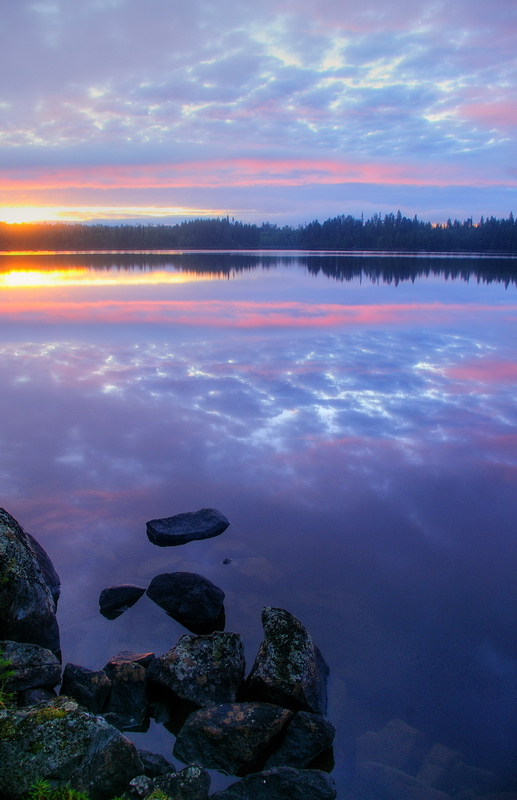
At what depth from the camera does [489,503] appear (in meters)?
8.95

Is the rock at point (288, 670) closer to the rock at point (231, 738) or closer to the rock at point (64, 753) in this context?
the rock at point (231, 738)

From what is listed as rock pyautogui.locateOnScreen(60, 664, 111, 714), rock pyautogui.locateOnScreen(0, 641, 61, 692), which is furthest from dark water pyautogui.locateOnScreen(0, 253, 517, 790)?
rock pyautogui.locateOnScreen(0, 641, 61, 692)

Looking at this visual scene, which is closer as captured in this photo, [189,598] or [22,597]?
[22,597]

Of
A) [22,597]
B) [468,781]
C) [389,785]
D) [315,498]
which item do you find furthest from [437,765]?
[315,498]

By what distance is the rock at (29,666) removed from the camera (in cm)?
509

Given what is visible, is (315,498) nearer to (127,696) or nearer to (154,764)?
(127,696)

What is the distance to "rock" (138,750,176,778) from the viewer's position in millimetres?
4383

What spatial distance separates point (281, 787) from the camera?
424cm

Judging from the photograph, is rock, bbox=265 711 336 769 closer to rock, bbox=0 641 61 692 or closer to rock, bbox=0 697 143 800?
rock, bbox=0 697 143 800

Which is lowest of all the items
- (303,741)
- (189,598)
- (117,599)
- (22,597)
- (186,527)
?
(303,741)

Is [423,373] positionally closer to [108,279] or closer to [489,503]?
[489,503]

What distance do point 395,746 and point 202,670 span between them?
191 centimetres

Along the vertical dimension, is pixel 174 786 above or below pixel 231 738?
above

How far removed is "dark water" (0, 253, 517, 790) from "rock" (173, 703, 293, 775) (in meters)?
0.21
